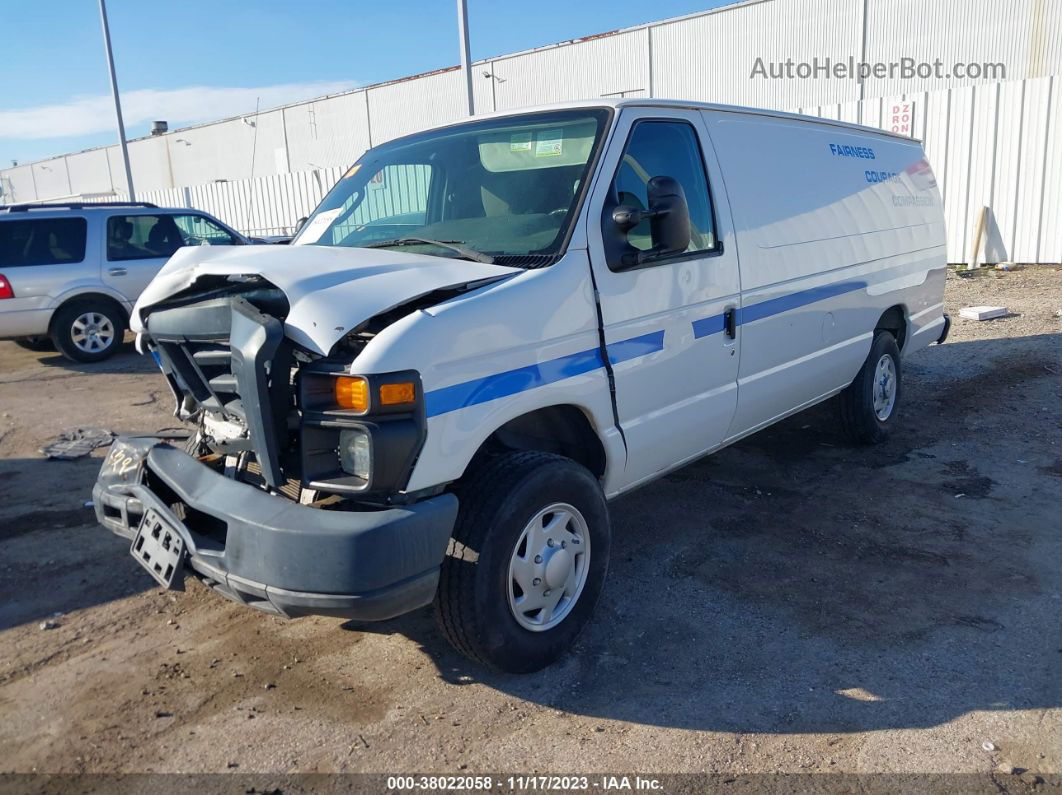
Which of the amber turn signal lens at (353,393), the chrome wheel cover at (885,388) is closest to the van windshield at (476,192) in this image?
the amber turn signal lens at (353,393)

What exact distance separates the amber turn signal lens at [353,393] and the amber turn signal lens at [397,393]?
0.06 meters

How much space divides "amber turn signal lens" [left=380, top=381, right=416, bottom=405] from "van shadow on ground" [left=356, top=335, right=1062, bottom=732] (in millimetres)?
1324

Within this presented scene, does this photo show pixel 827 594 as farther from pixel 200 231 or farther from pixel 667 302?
pixel 200 231

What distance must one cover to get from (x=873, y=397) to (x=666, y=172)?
2.95 metres

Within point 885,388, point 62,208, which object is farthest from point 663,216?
point 62,208

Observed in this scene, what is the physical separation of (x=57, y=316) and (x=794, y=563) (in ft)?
30.3

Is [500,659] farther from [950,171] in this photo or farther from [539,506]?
[950,171]

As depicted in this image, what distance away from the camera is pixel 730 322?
445cm

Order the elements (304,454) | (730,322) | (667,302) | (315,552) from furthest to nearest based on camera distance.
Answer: (730,322) < (667,302) < (304,454) < (315,552)

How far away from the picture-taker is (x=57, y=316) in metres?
10.1

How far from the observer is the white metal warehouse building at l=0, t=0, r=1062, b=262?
13.8m

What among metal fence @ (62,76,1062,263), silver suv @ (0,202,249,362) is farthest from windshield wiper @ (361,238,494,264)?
metal fence @ (62,76,1062,263)

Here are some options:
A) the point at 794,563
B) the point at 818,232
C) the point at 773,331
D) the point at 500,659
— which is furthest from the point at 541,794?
the point at 818,232

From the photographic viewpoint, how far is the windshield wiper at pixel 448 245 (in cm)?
363
